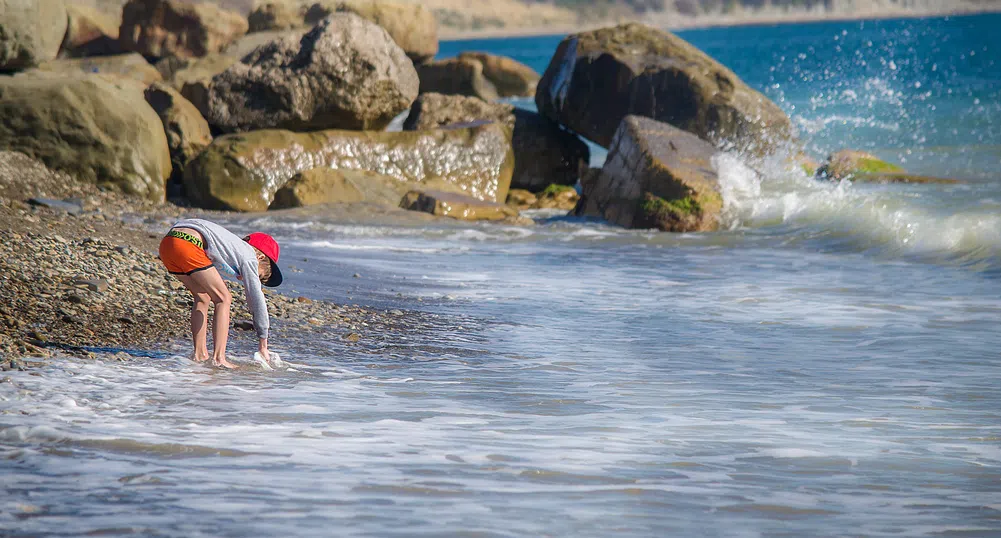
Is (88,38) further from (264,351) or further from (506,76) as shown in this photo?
(264,351)

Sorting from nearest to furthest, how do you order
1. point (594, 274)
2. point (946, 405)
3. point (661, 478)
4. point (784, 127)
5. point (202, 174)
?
point (661, 478) < point (946, 405) < point (594, 274) < point (202, 174) < point (784, 127)

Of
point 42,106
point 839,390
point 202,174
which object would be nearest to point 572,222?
point 202,174

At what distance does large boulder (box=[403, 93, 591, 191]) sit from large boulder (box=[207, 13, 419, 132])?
157 cm

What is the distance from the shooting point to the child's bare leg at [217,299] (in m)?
5.95

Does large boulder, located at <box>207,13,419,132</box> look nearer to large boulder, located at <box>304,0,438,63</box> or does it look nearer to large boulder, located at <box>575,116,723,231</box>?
large boulder, located at <box>575,116,723,231</box>

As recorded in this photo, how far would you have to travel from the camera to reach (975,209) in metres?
13.9

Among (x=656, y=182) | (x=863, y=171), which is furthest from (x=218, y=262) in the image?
(x=863, y=171)

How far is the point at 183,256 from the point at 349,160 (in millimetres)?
10149

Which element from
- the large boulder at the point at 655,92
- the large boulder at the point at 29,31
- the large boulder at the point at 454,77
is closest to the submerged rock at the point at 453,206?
the large boulder at the point at 655,92

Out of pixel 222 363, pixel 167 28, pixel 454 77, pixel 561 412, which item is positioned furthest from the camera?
pixel 454 77

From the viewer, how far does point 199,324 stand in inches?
243

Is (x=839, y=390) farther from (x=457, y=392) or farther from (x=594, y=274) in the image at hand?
(x=594, y=274)

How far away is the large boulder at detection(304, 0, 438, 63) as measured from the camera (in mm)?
24859

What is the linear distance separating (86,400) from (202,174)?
9.75 metres
